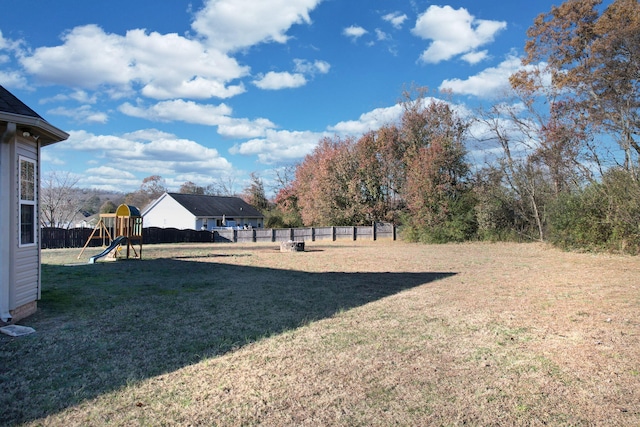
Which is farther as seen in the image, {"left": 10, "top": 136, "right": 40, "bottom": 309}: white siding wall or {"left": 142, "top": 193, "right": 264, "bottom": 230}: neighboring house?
{"left": 142, "top": 193, "right": 264, "bottom": 230}: neighboring house

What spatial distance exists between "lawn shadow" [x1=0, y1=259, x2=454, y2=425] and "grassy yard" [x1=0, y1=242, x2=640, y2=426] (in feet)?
0.09

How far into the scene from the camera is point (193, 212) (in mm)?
41500

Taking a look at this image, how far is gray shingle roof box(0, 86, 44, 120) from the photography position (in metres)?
5.43

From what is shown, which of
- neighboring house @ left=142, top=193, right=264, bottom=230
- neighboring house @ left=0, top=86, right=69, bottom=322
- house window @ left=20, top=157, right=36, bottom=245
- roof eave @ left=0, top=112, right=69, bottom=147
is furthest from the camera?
neighboring house @ left=142, top=193, right=264, bottom=230

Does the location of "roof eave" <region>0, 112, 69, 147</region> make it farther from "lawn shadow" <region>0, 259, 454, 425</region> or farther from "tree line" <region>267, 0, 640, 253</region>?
"tree line" <region>267, 0, 640, 253</region>

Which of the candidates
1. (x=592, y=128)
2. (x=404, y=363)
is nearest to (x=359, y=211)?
(x=592, y=128)

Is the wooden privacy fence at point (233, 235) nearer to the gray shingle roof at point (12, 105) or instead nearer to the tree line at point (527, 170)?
the tree line at point (527, 170)

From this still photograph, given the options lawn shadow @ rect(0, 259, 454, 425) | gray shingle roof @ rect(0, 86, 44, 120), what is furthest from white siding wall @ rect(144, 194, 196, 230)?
gray shingle roof @ rect(0, 86, 44, 120)

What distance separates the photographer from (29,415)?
307 cm

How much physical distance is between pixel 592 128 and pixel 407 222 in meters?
11.0

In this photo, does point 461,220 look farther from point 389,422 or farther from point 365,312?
point 389,422

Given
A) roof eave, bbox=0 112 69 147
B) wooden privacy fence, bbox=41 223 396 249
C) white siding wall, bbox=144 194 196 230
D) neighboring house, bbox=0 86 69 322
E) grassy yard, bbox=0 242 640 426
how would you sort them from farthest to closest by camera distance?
1. white siding wall, bbox=144 194 196 230
2. wooden privacy fence, bbox=41 223 396 249
3. neighboring house, bbox=0 86 69 322
4. roof eave, bbox=0 112 69 147
5. grassy yard, bbox=0 242 640 426

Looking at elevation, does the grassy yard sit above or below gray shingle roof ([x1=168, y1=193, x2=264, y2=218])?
below

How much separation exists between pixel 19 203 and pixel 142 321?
2376mm
